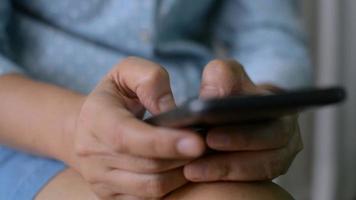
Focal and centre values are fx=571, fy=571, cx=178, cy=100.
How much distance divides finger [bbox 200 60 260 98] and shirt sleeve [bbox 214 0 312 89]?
0.73ft

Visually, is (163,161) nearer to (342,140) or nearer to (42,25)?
(42,25)

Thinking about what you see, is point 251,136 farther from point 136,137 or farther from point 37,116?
point 37,116

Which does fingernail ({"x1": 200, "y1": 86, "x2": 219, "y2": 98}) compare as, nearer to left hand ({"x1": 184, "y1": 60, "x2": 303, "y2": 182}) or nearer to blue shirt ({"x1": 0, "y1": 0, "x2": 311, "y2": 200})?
left hand ({"x1": 184, "y1": 60, "x2": 303, "y2": 182})

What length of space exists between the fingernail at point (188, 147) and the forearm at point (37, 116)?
0.45ft

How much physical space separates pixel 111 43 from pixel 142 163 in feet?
A: 0.99

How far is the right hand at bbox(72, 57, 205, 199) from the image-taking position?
35cm

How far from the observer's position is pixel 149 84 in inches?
15.4

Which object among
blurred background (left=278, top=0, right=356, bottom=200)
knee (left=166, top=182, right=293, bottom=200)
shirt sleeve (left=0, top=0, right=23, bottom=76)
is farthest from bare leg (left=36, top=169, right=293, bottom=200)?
blurred background (left=278, top=0, right=356, bottom=200)

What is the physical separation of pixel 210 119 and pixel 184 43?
40 centimetres

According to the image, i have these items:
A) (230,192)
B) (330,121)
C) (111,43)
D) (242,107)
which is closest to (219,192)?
(230,192)

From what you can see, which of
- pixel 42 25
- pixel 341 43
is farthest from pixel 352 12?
pixel 42 25

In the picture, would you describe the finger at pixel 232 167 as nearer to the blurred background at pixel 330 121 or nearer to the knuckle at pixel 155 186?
the knuckle at pixel 155 186

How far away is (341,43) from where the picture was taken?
1.12 metres

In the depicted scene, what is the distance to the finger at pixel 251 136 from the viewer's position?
354mm
